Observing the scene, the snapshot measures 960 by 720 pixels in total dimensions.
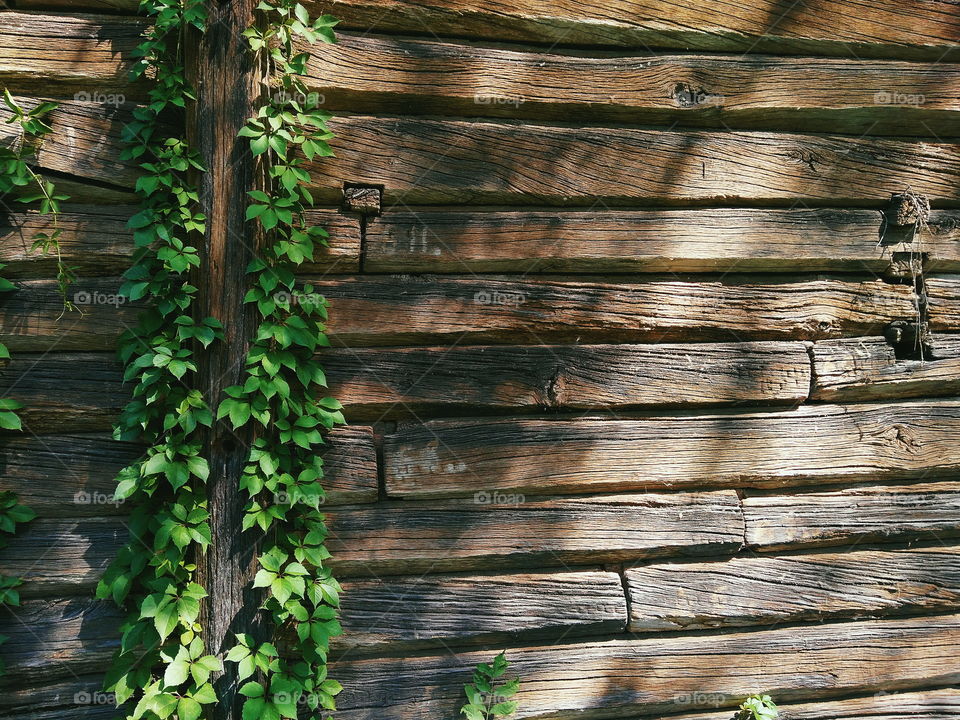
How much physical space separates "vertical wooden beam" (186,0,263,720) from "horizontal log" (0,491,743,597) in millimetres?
340

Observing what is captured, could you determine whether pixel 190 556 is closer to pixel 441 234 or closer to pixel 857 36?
pixel 441 234

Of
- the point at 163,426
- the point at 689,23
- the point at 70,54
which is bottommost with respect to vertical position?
the point at 163,426

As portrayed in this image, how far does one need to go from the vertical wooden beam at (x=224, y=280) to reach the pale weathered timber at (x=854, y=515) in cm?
198

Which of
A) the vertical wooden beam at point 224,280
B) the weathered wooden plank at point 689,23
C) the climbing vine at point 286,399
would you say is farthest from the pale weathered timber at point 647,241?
the weathered wooden plank at point 689,23

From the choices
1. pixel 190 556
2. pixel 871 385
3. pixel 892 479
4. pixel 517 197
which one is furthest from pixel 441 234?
pixel 892 479

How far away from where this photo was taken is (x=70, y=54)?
7.08ft

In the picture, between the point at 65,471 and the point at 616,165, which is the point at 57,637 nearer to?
the point at 65,471

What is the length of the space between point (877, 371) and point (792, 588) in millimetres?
963

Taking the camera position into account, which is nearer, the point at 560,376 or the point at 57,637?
the point at 57,637

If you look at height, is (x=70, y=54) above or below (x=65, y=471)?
above

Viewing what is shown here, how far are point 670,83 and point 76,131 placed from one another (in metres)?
2.22

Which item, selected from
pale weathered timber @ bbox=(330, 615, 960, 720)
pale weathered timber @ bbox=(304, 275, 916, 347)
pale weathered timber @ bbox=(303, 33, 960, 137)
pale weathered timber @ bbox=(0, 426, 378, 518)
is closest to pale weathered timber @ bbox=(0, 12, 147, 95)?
pale weathered timber @ bbox=(303, 33, 960, 137)

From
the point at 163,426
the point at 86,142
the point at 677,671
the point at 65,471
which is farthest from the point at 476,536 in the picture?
the point at 86,142

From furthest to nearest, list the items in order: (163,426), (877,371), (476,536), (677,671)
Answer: (877,371)
(677,671)
(476,536)
(163,426)
